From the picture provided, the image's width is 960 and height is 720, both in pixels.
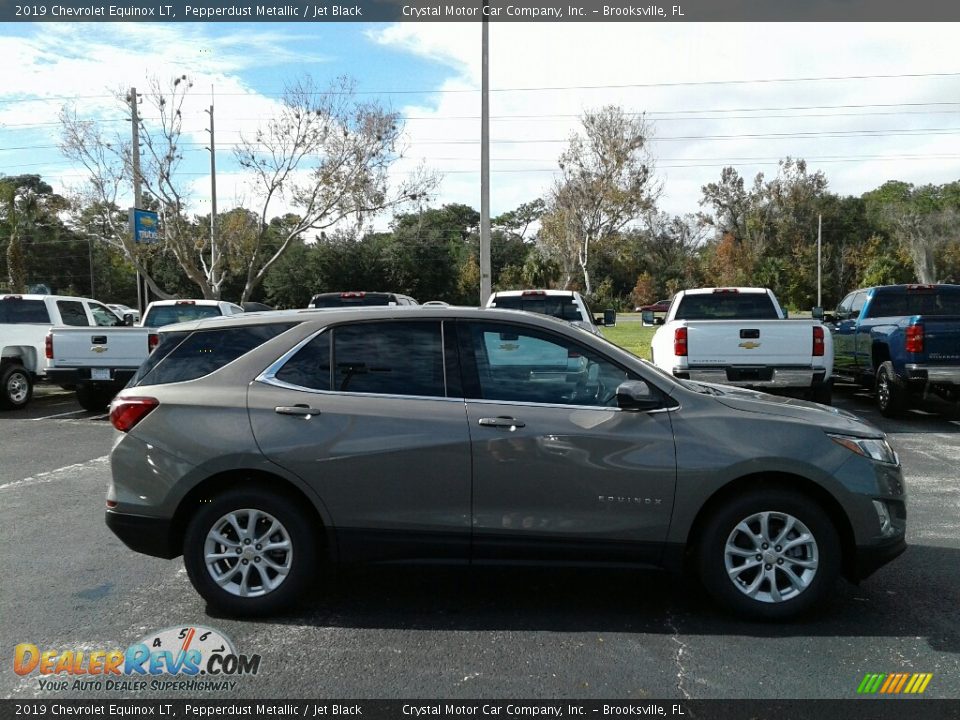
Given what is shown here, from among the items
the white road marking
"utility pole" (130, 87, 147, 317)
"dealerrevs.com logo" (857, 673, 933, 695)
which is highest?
"utility pole" (130, 87, 147, 317)

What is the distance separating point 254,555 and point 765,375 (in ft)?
25.0

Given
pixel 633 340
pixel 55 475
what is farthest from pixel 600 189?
pixel 55 475

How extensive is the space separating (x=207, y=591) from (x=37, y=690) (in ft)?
3.12

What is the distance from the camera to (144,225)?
1052 inches

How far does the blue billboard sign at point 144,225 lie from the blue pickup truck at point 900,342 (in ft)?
67.7

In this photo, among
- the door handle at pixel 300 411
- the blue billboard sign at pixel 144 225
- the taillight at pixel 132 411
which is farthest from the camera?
the blue billboard sign at pixel 144 225

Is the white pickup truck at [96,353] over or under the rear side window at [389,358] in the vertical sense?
under

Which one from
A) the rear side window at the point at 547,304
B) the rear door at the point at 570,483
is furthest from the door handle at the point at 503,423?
the rear side window at the point at 547,304

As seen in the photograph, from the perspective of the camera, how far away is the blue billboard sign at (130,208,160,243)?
2639cm

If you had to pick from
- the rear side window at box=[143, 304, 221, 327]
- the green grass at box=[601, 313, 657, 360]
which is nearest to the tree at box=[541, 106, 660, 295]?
the green grass at box=[601, 313, 657, 360]

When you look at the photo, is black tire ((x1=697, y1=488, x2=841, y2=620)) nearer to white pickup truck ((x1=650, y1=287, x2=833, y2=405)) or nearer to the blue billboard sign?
white pickup truck ((x1=650, y1=287, x2=833, y2=405))

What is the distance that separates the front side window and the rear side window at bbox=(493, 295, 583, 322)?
7.75m

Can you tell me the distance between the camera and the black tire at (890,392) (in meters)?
11.7

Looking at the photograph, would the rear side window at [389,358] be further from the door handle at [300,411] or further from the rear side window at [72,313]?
the rear side window at [72,313]
